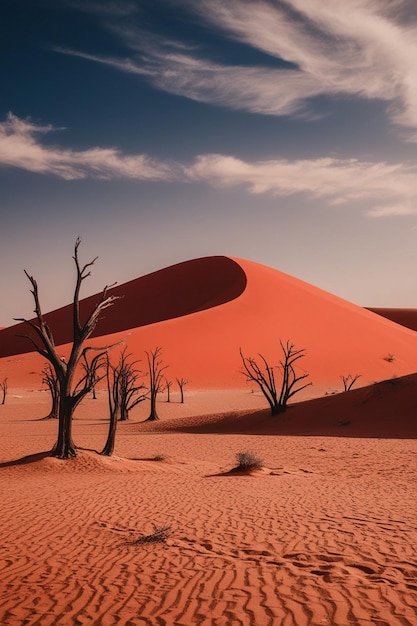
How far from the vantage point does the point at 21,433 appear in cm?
2545

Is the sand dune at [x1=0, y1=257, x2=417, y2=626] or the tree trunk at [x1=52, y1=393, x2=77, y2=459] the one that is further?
the tree trunk at [x1=52, y1=393, x2=77, y2=459]

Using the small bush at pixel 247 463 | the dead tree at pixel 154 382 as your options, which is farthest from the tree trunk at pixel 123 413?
the small bush at pixel 247 463

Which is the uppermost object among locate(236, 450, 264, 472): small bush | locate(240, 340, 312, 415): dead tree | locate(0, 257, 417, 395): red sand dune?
locate(0, 257, 417, 395): red sand dune

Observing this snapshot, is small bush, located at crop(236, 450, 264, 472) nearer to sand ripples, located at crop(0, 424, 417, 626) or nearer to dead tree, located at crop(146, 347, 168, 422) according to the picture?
sand ripples, located at crop(0, 424, 417, 626)

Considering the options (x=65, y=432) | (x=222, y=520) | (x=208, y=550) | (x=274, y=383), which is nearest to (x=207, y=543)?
(x=208, y=550)

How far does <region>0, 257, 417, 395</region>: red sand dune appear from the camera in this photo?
174 feet

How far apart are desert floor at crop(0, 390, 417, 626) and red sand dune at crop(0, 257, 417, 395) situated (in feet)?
108

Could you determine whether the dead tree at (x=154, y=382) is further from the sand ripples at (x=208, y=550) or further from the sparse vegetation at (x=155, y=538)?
the sparse vegetation at (x=155, y=538)

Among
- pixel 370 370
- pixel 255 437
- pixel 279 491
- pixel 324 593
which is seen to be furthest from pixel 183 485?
pixel 370 370

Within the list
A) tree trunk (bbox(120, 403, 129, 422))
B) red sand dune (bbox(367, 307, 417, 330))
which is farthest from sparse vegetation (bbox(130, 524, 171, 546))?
red sand dune (bbox(367, 307, 417, 330))

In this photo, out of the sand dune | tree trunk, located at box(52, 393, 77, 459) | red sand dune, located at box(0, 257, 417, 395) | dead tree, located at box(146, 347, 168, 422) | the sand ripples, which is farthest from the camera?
red sand dune, located at box(0, 257, 417, 395)

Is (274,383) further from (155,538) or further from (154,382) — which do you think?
(155,538)

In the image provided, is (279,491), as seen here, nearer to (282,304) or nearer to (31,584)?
(31,584)

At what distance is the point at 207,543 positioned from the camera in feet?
24.9
